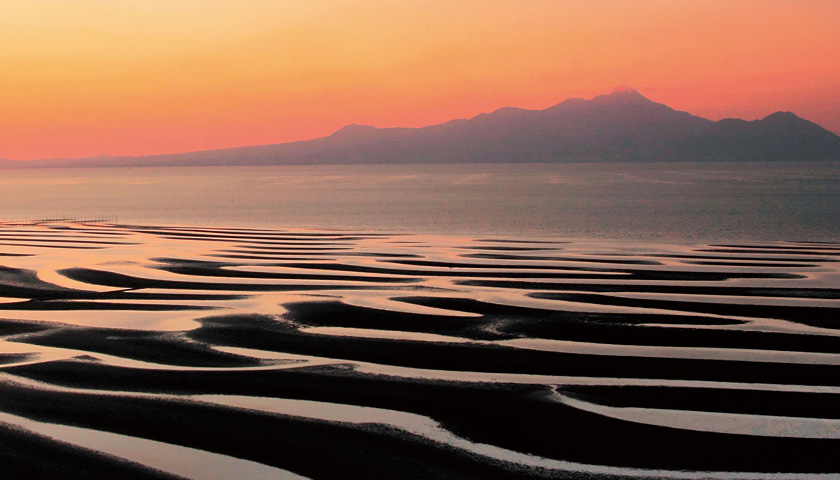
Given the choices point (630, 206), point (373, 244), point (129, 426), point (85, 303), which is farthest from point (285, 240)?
point (630, 206)

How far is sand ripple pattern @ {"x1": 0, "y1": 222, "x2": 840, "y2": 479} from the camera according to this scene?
6.87m

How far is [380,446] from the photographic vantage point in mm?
7078

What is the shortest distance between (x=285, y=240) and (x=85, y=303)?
1485 centimetres

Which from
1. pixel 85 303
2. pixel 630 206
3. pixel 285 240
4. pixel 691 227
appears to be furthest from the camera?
pixel 630 206

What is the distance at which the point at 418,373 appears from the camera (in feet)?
31.2

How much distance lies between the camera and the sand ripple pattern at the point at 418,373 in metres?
6.87

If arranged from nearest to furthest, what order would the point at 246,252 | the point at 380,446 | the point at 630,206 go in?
the point at 380,446 → the point at 246,252 → the point at 630,206

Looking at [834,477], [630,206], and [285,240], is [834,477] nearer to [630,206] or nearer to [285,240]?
[285,240]

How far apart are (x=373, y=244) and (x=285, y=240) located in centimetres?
402

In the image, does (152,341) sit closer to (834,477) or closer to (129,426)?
(129,426)

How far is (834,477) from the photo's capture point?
20.8 ft

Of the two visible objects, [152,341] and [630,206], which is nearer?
[152,341]

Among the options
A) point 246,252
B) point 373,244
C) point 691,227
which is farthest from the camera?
point 691,227

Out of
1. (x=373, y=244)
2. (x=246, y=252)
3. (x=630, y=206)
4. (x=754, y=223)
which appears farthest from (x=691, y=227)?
(x=246, y=252)
